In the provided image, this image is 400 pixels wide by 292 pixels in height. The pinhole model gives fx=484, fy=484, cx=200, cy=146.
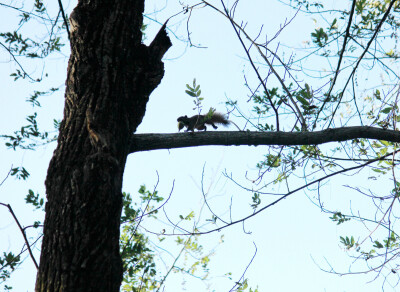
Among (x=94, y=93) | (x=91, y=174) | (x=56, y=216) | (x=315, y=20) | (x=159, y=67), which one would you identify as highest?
(x=315, y=20)

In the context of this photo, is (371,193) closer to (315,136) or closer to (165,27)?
(315,136)

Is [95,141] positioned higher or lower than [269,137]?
lower

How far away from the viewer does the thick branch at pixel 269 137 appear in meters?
3.16

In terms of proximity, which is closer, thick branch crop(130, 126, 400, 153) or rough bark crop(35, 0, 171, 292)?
rough bark crop(35, 0, 171, 292)

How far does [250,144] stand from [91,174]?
54.8 inches

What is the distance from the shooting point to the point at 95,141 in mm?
2449

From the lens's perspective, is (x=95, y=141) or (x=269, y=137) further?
(x=269, y=137)

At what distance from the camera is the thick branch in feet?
10.4

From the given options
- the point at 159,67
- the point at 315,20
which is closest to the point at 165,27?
the point at 159,67

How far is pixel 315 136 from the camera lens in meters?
3.44

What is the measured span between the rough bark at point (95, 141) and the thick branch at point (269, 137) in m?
0.40

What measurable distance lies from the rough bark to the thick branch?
397 mm

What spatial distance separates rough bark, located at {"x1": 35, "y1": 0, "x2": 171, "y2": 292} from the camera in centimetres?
221

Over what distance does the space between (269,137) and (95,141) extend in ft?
4.56
